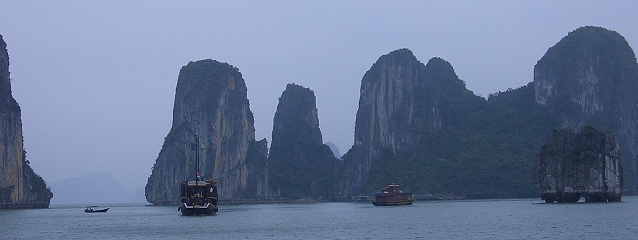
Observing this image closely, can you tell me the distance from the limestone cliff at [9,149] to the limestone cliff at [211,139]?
25505mm

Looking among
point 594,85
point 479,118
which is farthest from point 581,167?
point 479,118

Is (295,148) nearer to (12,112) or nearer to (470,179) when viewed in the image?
(470,179)

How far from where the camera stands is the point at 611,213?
53281 mm

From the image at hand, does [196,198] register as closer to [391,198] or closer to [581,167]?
[391,198]

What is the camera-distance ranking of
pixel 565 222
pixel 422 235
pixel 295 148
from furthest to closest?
pixel 295 148, pixel 565 222, pixel 422 235

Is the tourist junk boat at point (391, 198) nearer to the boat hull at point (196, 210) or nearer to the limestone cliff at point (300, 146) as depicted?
the boat hull at point (196, 210)

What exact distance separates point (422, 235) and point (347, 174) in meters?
95.4

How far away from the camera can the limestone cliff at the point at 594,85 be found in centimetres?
12175

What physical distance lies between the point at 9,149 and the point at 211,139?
3396cm

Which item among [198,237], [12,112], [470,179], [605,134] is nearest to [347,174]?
[470,179]

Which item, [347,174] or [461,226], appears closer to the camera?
[461,226]

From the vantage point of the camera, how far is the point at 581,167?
7131 centimetres

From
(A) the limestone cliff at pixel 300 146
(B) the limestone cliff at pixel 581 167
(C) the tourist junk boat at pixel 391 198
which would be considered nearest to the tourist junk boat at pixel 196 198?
(C) the tourist junk boat at pixel 391 198

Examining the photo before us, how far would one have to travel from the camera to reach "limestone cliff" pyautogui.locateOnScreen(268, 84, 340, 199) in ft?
474
